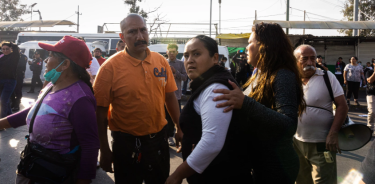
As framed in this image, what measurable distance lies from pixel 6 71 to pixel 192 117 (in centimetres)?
704

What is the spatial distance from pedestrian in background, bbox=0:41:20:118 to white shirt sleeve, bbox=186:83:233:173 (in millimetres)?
7105

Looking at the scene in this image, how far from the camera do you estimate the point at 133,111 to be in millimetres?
2500

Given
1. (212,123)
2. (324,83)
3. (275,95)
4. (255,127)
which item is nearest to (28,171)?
(212,123)

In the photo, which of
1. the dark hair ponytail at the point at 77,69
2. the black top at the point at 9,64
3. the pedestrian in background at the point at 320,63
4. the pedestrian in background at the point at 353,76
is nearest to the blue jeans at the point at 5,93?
the black top at the point at 9,64

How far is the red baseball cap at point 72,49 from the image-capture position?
2184 mm

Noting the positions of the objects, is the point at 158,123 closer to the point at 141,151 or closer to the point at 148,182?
the point at 141,151

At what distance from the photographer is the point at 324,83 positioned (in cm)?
287

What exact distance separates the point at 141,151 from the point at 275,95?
138 centimetres

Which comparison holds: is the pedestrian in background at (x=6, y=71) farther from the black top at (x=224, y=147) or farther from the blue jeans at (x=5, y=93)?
the black top at (x=224, y=147)

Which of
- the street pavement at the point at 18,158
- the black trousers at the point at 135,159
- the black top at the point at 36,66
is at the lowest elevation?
the street pavement at the point at 18,158

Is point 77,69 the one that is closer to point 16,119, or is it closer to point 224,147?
point 16,119

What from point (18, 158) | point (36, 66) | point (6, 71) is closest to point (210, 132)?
point (18, 158)

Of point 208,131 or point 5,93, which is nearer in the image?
point 208,131

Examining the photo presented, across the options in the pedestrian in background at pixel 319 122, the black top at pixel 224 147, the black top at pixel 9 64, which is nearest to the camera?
the black top at pixel 224 147
